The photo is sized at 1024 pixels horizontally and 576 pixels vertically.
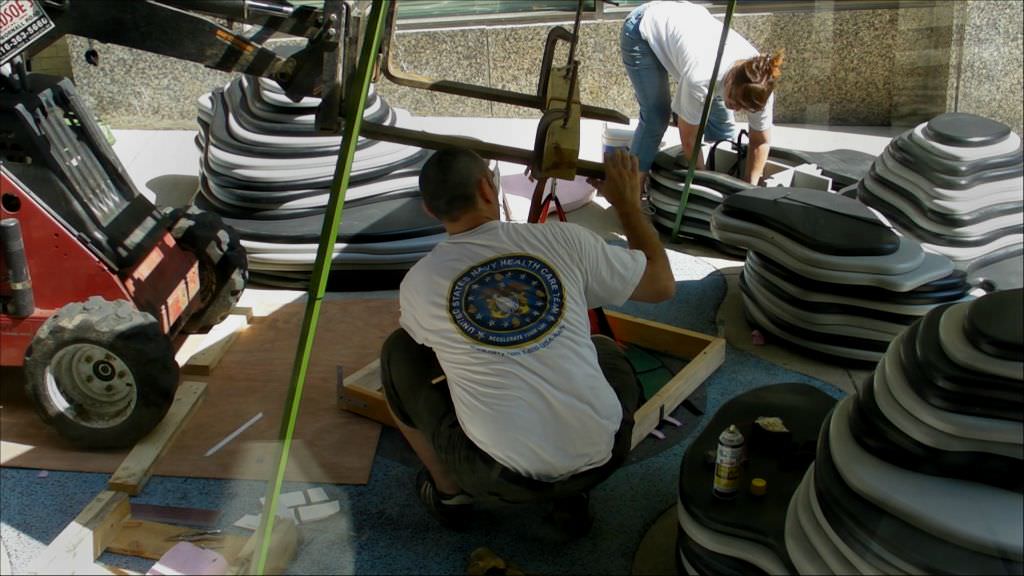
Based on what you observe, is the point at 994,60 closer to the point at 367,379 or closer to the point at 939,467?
the point at 939,467

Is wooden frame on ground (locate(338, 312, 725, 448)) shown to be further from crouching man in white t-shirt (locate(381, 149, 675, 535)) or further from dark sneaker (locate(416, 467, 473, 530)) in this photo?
dark sneaker (locate(416, 467, 473, 530))

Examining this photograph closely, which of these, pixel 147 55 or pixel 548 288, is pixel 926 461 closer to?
pixel 548 288

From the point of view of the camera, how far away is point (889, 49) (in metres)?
2.58

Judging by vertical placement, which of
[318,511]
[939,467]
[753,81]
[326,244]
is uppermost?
[326,244]

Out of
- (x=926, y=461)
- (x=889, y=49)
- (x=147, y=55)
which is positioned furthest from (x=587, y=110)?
(x=147, y=55)

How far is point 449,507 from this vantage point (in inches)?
89.2

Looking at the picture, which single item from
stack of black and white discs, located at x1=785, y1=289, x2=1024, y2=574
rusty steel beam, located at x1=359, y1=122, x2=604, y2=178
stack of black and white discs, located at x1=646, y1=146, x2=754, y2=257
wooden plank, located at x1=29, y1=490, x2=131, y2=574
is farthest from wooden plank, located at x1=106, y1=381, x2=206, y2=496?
stack of black and white discs, located at x1=646, y1=146, x2=754, y2=257

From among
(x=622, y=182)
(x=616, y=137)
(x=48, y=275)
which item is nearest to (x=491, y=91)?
(x=616, y=137)

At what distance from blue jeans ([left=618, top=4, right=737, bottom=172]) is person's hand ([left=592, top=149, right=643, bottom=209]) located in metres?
1.38

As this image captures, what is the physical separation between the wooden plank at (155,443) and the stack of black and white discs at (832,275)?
1750mm

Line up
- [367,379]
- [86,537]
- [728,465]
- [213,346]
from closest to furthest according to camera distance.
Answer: [728,465] → [86,537] → [367,379] → [213,346]

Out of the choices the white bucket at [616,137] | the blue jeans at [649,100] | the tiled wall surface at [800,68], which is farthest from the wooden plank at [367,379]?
the blue jeans at [649,100]

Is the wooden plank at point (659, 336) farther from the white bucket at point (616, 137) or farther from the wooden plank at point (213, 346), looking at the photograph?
the wooden plank at point (213, 346)

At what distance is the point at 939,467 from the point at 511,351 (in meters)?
0.84
